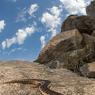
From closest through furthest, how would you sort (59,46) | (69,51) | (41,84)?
(41,84), (69,51), (59,46)

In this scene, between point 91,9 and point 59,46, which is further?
point 91,9

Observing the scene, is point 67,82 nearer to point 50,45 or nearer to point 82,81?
point 82,81

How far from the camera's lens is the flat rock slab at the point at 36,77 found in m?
19.2

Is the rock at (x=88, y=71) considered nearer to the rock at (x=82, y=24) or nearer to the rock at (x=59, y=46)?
the rock at (x=59, y=46)

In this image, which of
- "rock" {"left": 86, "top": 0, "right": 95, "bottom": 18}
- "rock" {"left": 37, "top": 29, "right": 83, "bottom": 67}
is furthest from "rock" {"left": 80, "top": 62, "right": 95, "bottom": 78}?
"rock" {"left": 86, "top": 0, "right": 95, "bottom": 18}

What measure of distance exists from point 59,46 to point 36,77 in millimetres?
14900

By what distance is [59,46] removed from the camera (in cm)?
3750

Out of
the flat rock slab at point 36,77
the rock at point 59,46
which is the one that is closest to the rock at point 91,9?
the rock at point 59,46

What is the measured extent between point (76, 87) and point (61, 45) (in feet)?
59.0

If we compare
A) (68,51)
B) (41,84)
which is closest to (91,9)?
(68,51)

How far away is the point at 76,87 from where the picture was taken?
19.8m

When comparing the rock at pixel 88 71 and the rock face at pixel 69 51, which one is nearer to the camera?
the rock at pixel 88 71

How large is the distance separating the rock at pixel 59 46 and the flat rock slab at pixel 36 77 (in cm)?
1172

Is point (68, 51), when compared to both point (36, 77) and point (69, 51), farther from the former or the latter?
point (36, 77)
